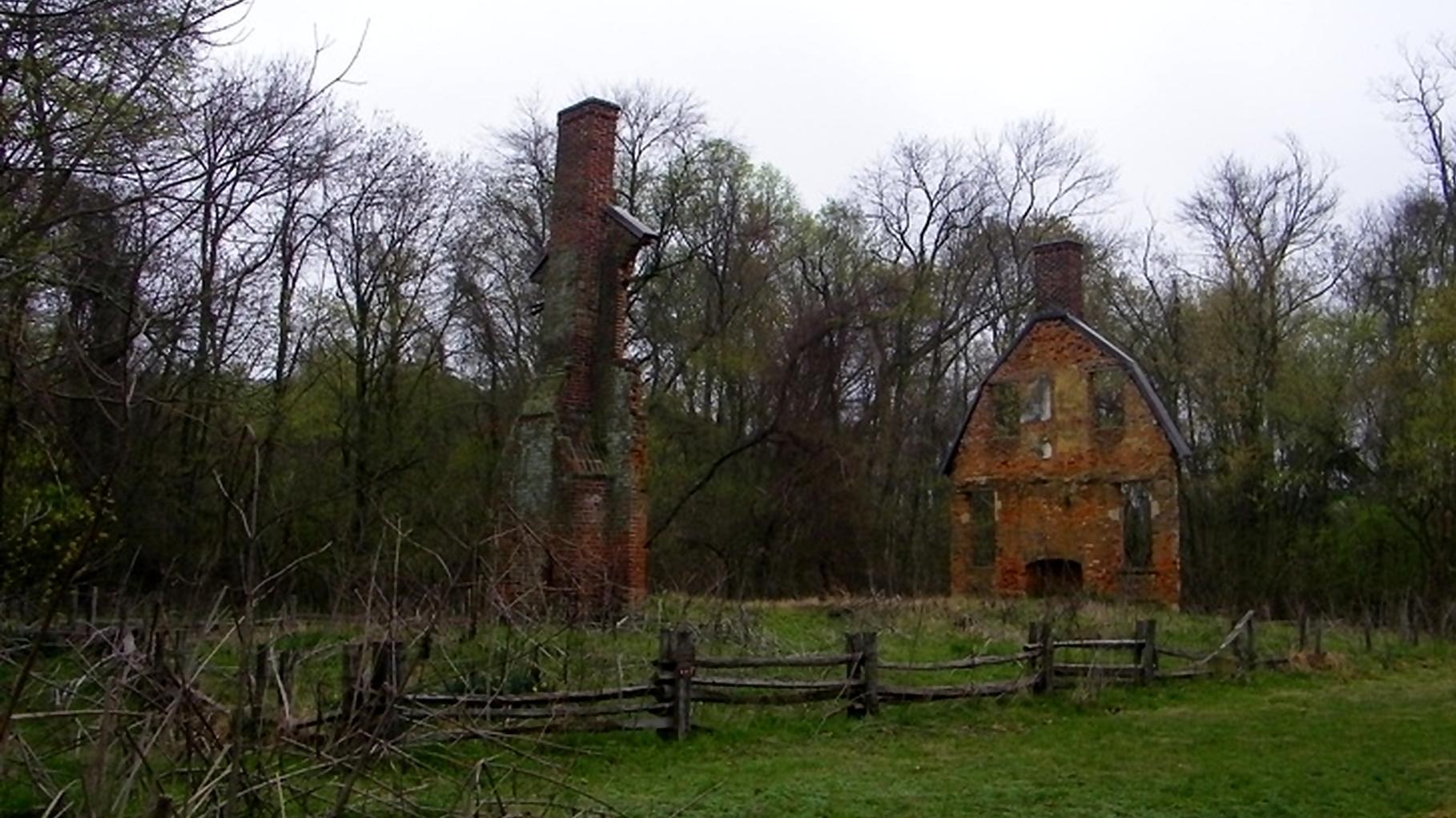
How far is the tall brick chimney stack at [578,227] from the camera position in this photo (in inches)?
747

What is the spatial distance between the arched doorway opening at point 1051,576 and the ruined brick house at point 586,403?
10723 millimetres

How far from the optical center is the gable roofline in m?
25.2

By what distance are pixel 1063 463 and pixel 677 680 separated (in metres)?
16.8

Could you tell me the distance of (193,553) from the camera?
20734 mm

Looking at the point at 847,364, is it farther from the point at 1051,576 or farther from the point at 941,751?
the point at 941,751

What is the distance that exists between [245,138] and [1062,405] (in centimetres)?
2097

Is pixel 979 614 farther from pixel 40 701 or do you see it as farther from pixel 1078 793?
pixel 40 701

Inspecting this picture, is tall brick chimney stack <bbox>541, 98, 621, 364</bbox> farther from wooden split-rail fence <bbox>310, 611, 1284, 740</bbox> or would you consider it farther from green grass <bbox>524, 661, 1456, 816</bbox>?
green grass <bbox>524, 661, 1456, 816</bbox>

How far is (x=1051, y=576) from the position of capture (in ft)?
86.9

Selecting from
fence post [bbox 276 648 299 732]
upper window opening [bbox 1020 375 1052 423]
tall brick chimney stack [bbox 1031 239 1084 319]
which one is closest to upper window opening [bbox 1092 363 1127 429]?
upper window opening [bbox 1020 375 1052 423]

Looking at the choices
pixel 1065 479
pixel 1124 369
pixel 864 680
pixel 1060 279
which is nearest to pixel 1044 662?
pixel 864 680

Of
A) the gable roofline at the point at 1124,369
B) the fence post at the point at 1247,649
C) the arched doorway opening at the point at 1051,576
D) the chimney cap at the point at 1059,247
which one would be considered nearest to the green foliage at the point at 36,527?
the fence post at the point at 1247,649

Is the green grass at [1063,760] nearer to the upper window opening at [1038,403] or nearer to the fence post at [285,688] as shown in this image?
the fence post at [285,688]

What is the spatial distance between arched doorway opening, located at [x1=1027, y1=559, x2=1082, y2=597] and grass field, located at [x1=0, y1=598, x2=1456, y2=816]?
901 cm
